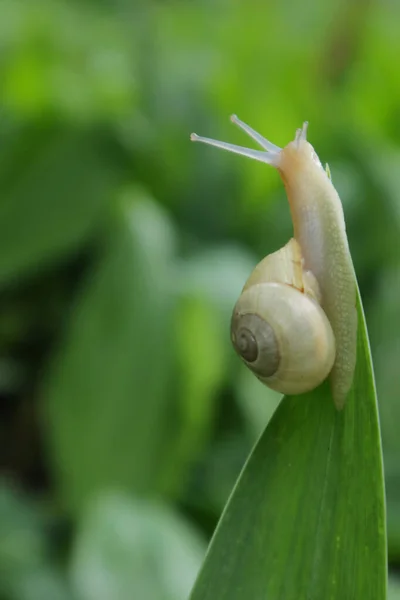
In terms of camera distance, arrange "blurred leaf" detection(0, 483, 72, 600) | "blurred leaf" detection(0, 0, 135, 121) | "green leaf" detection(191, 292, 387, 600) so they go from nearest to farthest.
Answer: "green leaf" detection(191, 292, 387, 600) < "blurred leaf" detection(0, 483, 72, 600) < "blurred leaf" detection(0, 0, 135, 121)

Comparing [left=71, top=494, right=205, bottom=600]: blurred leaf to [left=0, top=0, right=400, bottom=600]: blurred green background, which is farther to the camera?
[left=0, top=0, right=400, bottom=600]: blurred green background

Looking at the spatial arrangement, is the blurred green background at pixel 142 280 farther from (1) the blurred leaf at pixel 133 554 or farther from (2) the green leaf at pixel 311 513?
(2) the green leaf at pixel 311 513

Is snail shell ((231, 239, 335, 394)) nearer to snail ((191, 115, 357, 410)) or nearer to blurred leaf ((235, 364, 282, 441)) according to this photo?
snail ((191, 115, 357, 410))

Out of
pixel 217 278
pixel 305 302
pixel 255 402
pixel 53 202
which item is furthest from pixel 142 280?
pixel 305 302

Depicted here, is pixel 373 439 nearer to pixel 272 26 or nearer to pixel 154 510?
pixel 154 510

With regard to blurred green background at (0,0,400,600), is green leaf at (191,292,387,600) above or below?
below

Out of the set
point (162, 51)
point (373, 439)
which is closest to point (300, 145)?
point (373, 439)

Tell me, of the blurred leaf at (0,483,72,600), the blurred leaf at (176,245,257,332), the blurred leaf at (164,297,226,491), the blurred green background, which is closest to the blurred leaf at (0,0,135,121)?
the blurred green background

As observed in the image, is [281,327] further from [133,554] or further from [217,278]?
[217,278]
